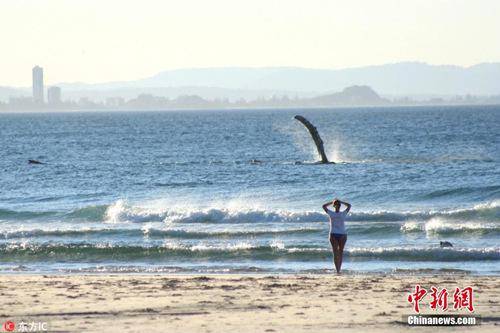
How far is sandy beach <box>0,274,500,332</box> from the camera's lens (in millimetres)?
14367

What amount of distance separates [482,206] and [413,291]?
621 inches

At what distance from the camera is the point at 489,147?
69125 mm

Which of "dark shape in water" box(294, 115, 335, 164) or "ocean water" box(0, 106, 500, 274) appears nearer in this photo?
"ocean water" box(0, 106, 500, 274)

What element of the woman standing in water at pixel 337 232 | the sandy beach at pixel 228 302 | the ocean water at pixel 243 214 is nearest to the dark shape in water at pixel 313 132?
the ocean water at pixel 243 214

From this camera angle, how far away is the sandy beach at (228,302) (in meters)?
14.4

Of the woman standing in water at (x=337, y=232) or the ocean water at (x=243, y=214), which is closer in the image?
the woman standing in water at (x=337, y=232)

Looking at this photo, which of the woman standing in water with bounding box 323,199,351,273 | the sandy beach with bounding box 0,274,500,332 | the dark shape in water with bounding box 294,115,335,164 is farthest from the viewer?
the dark shape in water with bounding box 294,115,335,164

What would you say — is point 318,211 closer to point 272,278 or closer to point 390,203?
point 390,203

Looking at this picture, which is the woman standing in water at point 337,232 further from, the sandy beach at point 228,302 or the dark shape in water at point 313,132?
the dark shape in water at point 313,132

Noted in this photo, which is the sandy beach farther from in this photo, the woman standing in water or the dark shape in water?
the dark shape in water

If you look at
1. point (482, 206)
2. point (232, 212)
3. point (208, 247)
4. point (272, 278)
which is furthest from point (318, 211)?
point (272, 278)

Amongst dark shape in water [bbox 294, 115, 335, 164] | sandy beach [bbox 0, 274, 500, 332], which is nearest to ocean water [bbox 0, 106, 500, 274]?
dark shape in water [bbox 294, 115, 335, 164]

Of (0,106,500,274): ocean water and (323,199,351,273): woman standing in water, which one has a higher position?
(323,199,351,273): woman standing in water

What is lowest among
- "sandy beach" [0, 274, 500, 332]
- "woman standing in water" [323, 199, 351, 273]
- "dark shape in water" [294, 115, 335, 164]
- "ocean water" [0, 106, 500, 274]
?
"ocean water" [0, 106, 500, 274]
